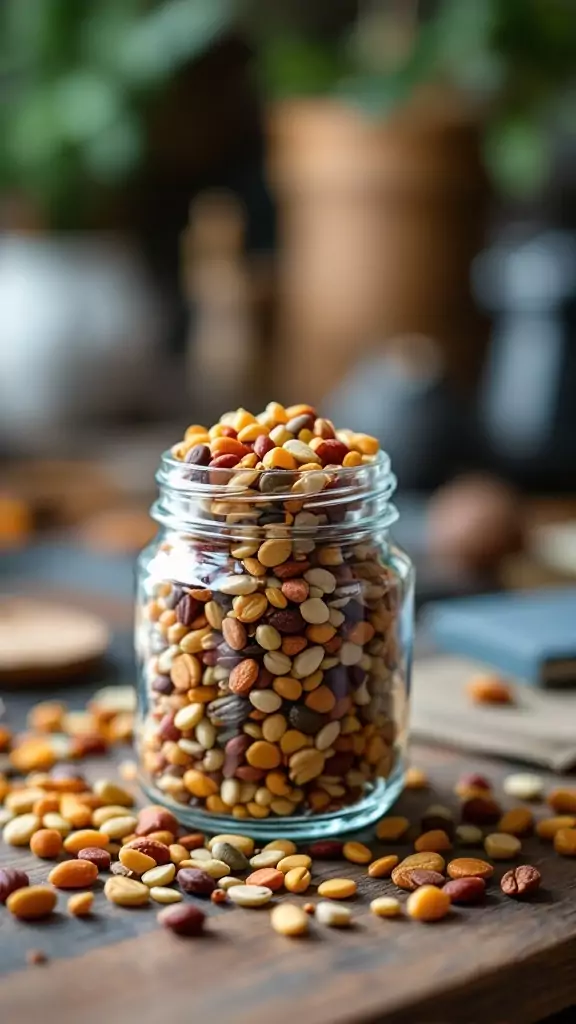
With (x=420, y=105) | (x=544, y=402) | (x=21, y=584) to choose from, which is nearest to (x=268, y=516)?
(x=21, y=584)

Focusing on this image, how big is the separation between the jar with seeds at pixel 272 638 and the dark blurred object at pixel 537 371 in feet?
3.51

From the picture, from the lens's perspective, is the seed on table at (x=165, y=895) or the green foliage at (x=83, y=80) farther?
the green foliage at (x=83, y=80)

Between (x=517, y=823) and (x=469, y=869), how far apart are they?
0.24 feet

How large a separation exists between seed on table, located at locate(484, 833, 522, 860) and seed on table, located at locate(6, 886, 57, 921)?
25 centimetres

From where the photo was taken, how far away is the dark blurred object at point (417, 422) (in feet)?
5.50

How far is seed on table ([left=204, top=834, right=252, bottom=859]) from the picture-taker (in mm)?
670

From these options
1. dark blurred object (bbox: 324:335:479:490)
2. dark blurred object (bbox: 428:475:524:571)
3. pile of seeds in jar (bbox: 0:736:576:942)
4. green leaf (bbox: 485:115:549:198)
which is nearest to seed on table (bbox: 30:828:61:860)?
pile of seeds in jar (bbox: 0:736:576:942)

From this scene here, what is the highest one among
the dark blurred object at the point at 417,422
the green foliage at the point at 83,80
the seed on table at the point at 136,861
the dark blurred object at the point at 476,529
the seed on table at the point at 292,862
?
the green foliage at the point at 83,80

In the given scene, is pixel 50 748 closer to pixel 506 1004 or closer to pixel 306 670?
pixel 306 670

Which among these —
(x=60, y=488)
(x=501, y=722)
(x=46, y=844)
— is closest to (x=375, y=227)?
(x=60, y=488)

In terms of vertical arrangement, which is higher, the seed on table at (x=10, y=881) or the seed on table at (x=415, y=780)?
the seed on table at (x=10, y=881)

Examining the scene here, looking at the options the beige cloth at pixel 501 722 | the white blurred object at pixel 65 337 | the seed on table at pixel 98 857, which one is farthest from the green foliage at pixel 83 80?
the seed on table at pixel 98 857

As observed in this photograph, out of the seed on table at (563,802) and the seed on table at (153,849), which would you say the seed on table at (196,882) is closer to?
the seed on table at (153,849)

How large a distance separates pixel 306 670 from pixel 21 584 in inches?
27.4
